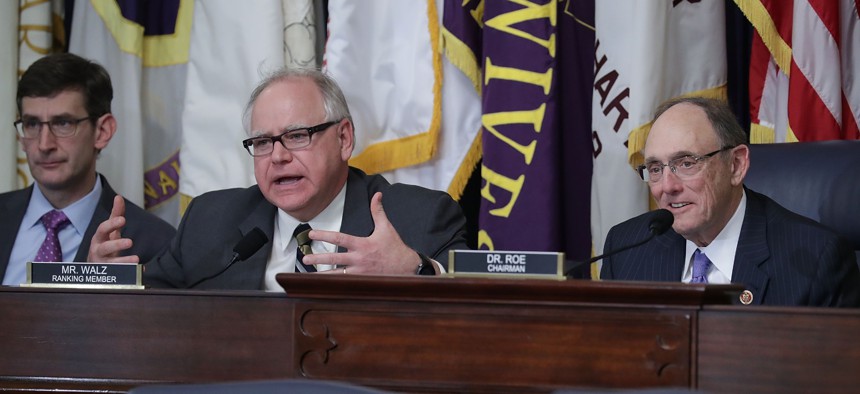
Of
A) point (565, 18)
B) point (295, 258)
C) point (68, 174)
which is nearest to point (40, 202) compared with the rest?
point (68, 174)

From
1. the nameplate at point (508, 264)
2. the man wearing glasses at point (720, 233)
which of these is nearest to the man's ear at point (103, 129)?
the man wearing glasses at point (720, 233)

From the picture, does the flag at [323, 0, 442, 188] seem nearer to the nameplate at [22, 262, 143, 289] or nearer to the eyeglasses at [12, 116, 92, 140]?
the eyeglasses at [12, 116, 92, 140]

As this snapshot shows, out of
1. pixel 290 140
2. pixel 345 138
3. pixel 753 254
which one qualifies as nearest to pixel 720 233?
pixel 753 254

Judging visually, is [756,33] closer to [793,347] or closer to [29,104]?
[793,347]

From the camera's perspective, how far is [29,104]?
3.55 m

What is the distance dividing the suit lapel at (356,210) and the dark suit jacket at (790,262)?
2.43 feet

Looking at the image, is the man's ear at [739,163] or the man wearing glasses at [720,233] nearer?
the man wearing glasses at [720,233]

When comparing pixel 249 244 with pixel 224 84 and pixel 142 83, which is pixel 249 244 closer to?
pixel 224 84

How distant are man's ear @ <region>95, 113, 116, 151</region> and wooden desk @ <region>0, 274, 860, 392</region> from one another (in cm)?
157

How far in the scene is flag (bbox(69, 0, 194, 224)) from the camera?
13.2ft

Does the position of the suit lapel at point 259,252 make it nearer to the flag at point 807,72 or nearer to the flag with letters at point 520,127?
the flag with letters at point 520,127

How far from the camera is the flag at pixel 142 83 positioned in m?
4.03

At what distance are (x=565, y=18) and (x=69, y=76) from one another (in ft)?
5.25

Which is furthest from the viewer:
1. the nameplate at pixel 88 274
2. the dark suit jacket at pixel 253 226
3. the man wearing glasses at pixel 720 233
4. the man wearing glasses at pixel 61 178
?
the man wearing glasses at pixel 61 178
